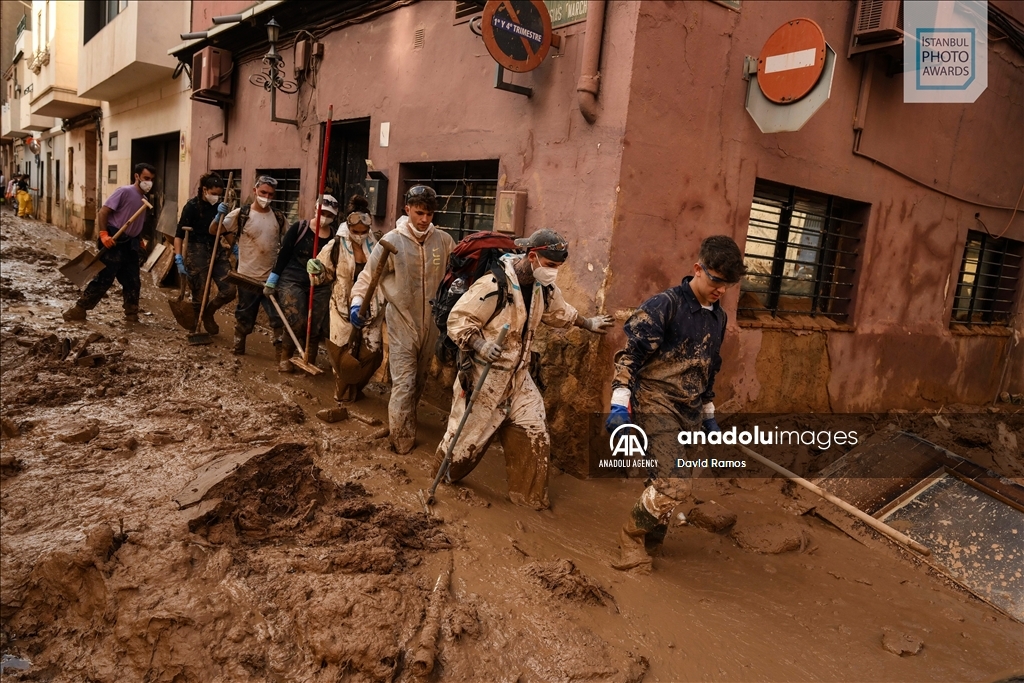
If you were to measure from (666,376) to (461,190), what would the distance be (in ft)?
12.0

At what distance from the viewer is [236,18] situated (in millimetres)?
9148

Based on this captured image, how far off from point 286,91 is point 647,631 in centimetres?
810

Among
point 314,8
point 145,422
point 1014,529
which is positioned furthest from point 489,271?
point 314,8

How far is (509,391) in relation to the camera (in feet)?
13.3

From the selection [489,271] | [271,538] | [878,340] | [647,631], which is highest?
[489,271]

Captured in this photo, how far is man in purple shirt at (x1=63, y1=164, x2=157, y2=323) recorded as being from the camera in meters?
7.32

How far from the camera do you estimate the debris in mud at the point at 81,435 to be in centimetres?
444

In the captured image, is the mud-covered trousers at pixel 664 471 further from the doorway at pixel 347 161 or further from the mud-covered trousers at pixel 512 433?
the doorway at pixel 347 161

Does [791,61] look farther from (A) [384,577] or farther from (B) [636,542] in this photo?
(A) [384,577]

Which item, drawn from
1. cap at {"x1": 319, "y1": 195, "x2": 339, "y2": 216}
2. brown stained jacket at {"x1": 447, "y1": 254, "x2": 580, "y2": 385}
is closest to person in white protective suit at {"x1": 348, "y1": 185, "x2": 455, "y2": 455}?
brown stained jacket at {"x1": 447, "y1": 254, "x2": 580, "y2": 385}

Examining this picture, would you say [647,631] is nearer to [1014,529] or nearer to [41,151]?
[1014,529]

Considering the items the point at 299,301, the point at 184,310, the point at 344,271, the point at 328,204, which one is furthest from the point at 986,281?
the point at 184,310

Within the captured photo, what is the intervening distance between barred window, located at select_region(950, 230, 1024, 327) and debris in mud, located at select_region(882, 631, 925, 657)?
6.10 m

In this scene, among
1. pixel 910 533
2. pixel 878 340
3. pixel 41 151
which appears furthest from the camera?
pixel 41 151
